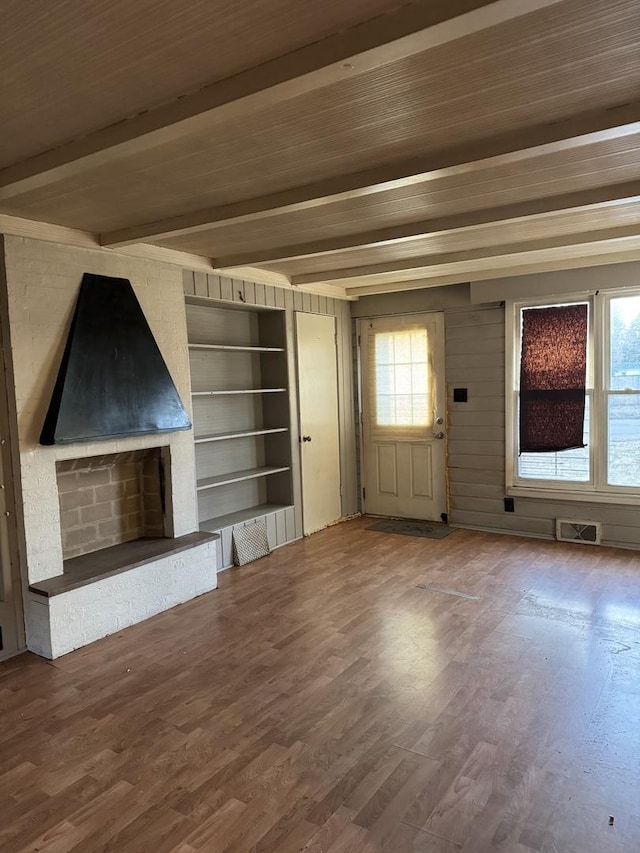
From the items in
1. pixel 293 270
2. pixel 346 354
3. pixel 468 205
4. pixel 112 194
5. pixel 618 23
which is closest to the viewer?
pixel 618 23

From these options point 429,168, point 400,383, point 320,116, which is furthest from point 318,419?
point 320,116

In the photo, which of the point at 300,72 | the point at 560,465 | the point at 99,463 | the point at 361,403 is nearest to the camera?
the point at 300,72

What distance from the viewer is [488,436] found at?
225 inches

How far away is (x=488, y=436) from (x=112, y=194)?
4051mm

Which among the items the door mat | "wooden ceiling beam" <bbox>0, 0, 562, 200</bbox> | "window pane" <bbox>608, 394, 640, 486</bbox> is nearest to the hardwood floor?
"window pane" <bbox>608, 394, 640, 486</bbox>

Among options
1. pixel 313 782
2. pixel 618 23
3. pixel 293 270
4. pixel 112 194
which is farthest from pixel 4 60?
pixel 293 270

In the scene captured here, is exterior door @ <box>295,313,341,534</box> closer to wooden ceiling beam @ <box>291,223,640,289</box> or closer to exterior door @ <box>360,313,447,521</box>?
exterior door @ <box>360,313,447,521</box>

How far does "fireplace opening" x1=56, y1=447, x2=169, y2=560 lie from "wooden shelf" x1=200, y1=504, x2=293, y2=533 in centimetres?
55

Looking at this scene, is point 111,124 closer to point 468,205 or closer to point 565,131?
point 565,131

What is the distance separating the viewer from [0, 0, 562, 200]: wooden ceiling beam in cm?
148

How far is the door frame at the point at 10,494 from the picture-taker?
3299 millimetres

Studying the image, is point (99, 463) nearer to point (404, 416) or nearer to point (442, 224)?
point (442, 224)

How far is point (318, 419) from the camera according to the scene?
5.98 metres

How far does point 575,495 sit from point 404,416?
1.86 meters
